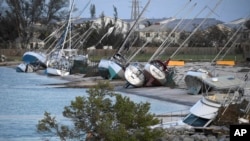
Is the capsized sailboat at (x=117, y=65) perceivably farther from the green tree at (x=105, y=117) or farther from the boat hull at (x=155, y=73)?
the green tree at (x=105, y=117)

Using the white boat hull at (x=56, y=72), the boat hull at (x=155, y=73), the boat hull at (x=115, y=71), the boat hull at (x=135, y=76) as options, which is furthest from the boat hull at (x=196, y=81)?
the white boat hull at (x=56, y=72)

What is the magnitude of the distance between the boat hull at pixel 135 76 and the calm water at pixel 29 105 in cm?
350

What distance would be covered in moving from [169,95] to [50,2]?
95.6 m

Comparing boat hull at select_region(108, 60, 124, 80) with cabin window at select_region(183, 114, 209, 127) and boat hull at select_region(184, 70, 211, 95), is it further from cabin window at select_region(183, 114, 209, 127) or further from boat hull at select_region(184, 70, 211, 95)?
cabin window at select_region(183, 114, 209, 127)

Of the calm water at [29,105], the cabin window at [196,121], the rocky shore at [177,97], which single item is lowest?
the calm water at [29,105]

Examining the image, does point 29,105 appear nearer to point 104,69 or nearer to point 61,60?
point 104,69

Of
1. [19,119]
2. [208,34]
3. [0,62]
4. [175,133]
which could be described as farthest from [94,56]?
[175,133]

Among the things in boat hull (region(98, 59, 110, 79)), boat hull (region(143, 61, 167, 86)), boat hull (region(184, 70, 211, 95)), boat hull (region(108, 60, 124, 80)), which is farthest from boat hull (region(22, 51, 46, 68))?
boat hull (region(184, 70, 211, 95))

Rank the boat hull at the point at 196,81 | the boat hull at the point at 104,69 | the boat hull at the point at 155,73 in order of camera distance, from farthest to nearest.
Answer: the boat hull at the point at 104,69 < the boat hull at the point at 155,73 < the boat hull at the point at 196,81

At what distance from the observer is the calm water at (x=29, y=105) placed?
30433 millimetres

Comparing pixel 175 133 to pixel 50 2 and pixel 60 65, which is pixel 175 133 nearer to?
pixel 60 65

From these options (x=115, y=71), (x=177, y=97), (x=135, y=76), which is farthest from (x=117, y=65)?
(x=177, y=97)

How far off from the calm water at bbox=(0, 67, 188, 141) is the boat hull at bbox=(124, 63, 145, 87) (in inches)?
138

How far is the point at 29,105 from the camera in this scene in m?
44.0
